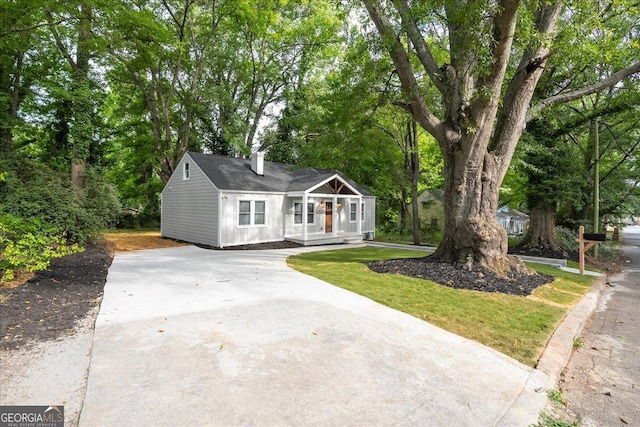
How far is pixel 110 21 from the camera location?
48.0ft

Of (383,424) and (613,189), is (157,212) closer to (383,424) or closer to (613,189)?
(383,424)

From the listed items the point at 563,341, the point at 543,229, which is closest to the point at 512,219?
the point at 543,229

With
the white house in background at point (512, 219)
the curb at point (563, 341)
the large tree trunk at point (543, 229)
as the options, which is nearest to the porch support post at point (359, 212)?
the large tree trunk at point (543, 229)

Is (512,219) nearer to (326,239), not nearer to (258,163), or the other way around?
(326,239)

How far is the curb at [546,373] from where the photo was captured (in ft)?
8.86

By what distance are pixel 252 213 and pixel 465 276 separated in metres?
10.0

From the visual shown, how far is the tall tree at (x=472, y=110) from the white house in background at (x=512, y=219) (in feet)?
96.9

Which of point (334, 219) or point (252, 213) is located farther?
point (334, 219)

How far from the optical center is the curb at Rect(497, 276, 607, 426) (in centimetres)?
270

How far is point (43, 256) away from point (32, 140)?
A: 1688 centimetres

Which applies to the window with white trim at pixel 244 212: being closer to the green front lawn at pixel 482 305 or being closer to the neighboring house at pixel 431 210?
the green front lawn at pixel 482 305

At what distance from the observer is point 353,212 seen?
766 inches

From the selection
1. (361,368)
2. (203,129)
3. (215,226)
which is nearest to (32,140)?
(203,129)
